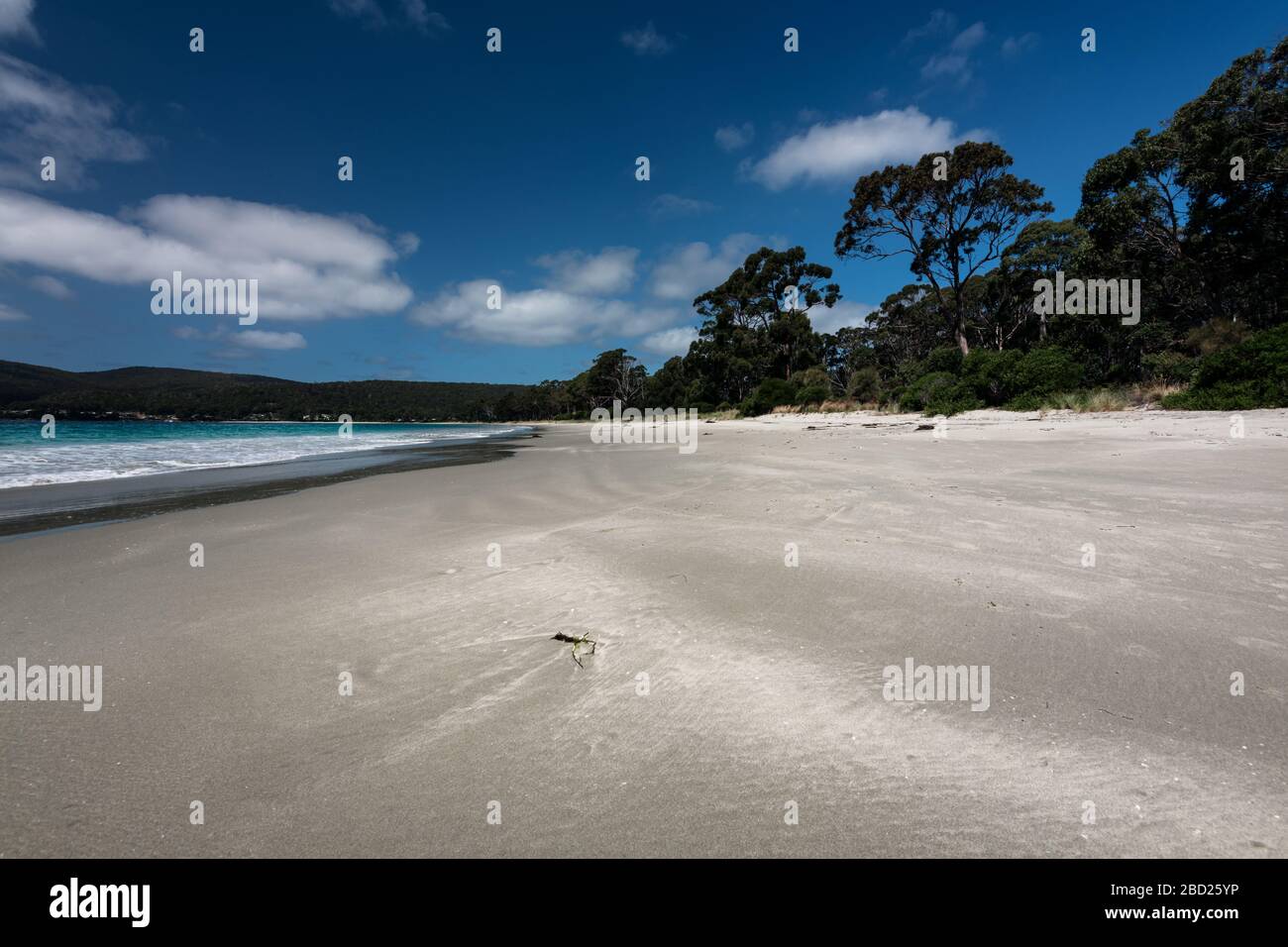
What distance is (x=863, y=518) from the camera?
4883 mm

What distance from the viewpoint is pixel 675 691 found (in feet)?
7.08

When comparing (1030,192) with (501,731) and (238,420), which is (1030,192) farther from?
(238,420)

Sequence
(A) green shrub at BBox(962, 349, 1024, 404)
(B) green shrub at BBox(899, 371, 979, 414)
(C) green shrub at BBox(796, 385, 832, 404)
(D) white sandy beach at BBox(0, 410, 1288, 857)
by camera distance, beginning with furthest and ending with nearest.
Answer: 1. (C) green shrub at BBox(796, 385, 832, 404)
2. (B) green shrub at BBox(899, 371, 979, 414)
3. (A) green shrub at BBox(962, 349, 1024, 404)
4. (D) white sandy beach at BBox(0, 410, 1288, 857)

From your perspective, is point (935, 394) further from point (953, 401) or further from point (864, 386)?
point (864, 386)

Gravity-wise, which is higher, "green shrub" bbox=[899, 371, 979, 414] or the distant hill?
the distant hill

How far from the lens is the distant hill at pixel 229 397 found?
7562cm

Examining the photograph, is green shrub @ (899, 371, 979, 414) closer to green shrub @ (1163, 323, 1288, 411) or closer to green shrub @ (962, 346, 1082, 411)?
green shrub @ (962, 346, 1082, 411)

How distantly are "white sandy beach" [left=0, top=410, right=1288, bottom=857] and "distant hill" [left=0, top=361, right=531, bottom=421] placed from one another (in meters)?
95.9

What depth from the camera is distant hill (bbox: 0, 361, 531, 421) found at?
75.6m

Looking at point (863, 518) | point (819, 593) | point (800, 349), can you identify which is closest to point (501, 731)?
point (819, 593)

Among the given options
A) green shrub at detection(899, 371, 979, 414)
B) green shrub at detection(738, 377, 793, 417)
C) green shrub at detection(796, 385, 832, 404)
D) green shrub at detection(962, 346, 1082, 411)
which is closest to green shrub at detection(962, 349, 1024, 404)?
green shrub at detection(962, 346, 1082, 411)

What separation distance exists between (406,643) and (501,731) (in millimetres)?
1015

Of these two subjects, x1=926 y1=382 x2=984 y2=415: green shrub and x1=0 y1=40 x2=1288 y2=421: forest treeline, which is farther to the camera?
x1=926 y1=382 x2=984 y2=415: green shrub
